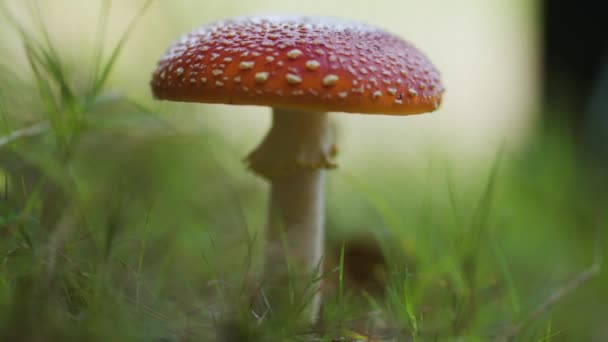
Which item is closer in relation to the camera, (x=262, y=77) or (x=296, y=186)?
(x=262, y=77)

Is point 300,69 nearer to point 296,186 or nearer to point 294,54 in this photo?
point 294,54

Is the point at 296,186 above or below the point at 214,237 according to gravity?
above

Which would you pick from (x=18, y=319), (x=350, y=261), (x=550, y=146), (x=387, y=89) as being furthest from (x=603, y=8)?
(x=18, y=319)

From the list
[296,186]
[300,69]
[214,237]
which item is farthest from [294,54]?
[214,237]

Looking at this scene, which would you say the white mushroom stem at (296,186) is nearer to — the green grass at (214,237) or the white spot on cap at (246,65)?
the green grass at (214,237)

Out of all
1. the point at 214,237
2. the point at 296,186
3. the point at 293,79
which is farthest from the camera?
the point at 214,237

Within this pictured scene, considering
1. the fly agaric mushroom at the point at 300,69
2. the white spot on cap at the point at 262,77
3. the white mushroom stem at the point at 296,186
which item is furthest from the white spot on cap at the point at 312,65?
the white mushroom stem at the point at 296,186

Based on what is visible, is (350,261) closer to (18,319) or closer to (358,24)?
(358,24)
